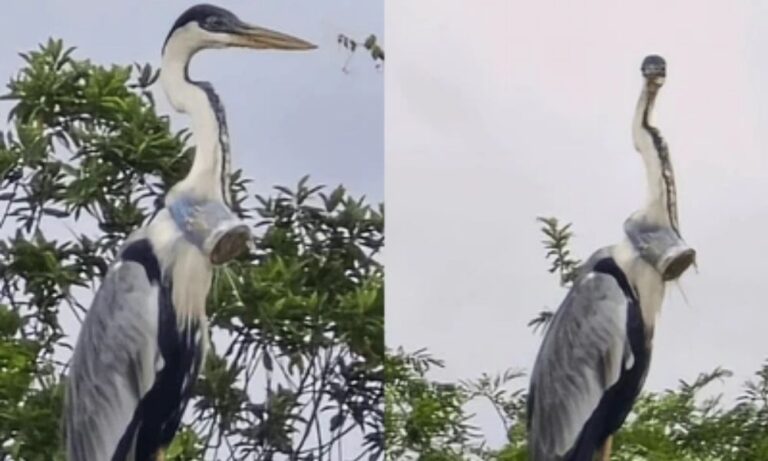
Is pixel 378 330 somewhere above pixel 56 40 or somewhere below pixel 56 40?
below

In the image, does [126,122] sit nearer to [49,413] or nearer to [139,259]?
[139,259]

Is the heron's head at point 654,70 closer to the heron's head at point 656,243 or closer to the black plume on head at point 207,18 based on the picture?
the heron's head at point 656,243

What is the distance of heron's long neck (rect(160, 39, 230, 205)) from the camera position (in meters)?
3.87

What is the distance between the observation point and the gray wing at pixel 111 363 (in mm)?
3752

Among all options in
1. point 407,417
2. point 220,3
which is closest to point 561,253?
point 407,417

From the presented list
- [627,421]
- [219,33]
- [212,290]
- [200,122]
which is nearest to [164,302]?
[212,290]

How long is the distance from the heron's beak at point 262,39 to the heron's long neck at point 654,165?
93 centimetres

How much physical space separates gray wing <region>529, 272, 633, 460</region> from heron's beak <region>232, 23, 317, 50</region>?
986mm

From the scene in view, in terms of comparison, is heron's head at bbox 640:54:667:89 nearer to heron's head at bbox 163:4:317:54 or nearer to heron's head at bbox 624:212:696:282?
heron's head at bbox 624:212:696:282

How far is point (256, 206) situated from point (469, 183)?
0.60 meters

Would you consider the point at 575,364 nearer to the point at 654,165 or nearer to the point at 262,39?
the point at 654,165

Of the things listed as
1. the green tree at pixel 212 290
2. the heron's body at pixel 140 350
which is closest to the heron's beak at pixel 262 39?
the green tree at pixel 212 290

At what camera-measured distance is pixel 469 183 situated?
4.17 m

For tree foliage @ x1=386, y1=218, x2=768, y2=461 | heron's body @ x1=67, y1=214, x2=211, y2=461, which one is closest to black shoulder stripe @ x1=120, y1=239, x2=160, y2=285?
heron's body @ x1=67, y1=214, x2=211, y2=461
